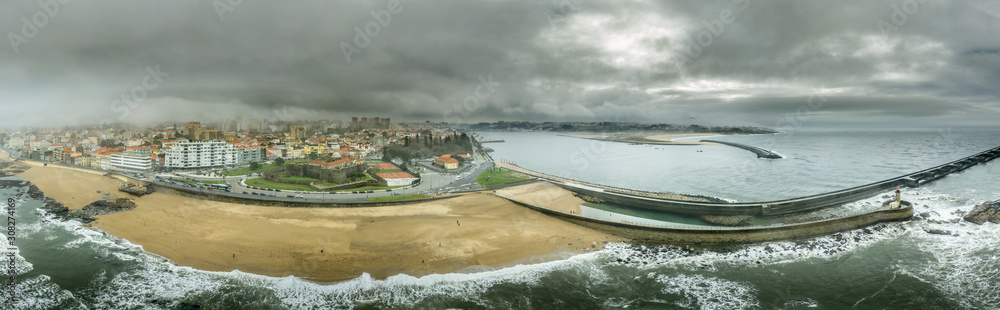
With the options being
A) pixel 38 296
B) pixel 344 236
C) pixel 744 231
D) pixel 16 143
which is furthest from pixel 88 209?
pixel 16 143

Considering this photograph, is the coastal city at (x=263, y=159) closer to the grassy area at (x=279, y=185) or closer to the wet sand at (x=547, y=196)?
the grassy area at (x=279, y=185)

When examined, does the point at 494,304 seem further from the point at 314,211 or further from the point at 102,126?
the point at 102,126

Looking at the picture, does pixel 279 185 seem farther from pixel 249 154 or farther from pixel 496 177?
pixel 249 154

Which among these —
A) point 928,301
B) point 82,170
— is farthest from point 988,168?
point 82,170

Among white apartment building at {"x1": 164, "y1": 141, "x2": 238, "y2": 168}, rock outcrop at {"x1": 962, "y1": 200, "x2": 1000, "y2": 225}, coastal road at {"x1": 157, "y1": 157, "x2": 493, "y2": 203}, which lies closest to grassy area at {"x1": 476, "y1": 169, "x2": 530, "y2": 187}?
coastal road at {"x1": 157, "y1": 157, "x2": 493, "y2": 203}

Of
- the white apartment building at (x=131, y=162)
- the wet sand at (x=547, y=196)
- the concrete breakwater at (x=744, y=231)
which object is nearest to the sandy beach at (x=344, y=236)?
the concrete breakwater at (x=744, y=231)

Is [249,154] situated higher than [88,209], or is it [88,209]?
[249,154]
